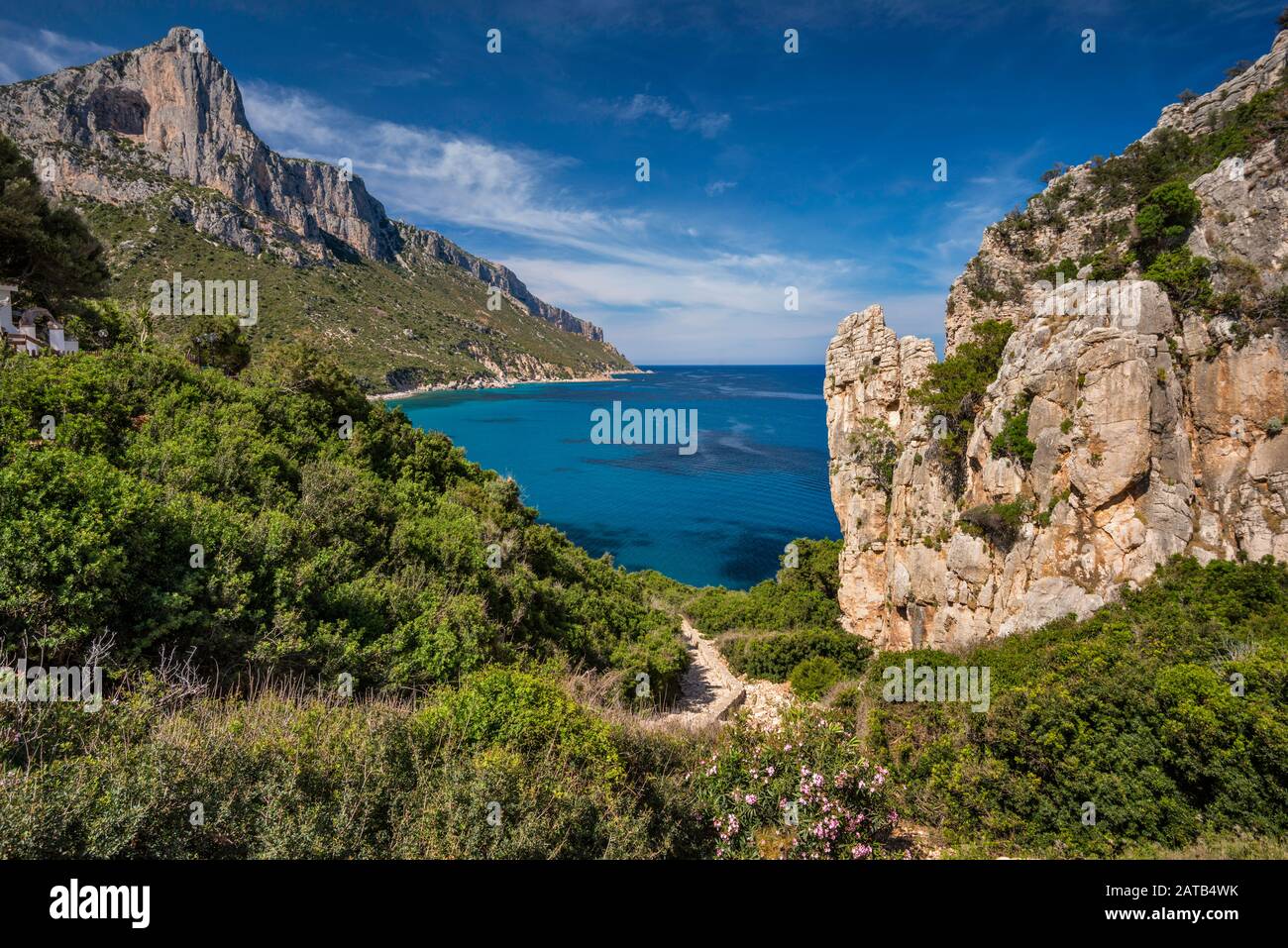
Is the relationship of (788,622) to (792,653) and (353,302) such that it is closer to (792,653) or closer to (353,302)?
(792,653)

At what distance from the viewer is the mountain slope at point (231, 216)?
72.3 m

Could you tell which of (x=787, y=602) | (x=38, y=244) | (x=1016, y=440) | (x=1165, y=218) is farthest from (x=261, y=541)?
(x=1165, y=218)

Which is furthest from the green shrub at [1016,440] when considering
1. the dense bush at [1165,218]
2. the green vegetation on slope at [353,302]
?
the green vegetation on slope at [353,302]

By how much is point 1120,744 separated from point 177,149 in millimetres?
148030

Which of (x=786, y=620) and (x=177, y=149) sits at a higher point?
(x=177, y=149)

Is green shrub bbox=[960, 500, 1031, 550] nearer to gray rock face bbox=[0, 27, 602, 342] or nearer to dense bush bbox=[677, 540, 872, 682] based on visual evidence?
dense bush bbox=[677, 540, 872, 682]

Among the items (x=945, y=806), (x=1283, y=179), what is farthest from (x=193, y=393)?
(x=1283, y=179)

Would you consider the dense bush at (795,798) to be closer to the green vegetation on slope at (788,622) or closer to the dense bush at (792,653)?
the green vegetation on slope at (788,622)

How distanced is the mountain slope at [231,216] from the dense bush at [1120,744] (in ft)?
181

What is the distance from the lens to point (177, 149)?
99.1m

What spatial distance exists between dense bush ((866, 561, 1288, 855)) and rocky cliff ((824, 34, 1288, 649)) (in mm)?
2410

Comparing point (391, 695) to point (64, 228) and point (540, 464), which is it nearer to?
point (64, 228)

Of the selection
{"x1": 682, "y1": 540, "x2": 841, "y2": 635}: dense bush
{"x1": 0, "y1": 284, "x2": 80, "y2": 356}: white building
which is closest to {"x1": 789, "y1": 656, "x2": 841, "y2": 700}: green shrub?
{"x1": 682, "y1": 540, "x2": 841, "y2": 635}: dense bush

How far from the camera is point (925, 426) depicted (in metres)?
16.4
